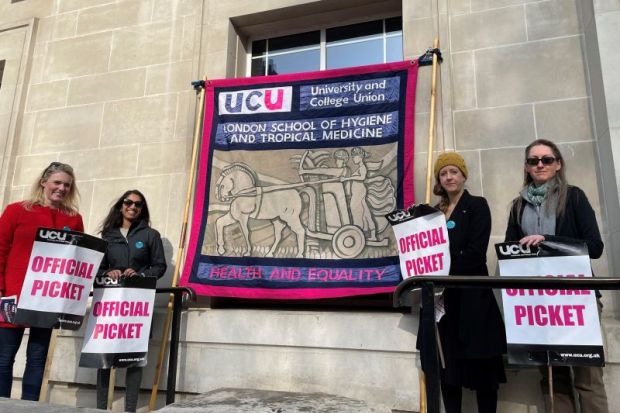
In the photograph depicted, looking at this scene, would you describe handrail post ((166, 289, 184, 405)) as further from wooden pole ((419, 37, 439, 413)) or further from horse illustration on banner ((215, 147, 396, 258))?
Result: wooden pole ((419, 37, 439, 413))

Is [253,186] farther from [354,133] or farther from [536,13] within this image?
[536,13]

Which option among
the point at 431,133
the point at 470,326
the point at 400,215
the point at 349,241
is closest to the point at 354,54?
the point at 431,133

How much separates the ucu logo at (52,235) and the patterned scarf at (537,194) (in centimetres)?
350

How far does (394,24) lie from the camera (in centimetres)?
530

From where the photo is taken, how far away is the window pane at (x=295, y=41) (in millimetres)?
5594

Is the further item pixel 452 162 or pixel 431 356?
pixel 452 162

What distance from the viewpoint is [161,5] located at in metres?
5.92

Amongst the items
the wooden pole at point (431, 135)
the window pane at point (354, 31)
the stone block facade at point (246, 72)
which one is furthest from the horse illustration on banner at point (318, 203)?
the window pane at point (354, 31)

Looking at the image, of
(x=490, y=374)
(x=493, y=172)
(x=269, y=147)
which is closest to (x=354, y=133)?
(x=269, y=147)

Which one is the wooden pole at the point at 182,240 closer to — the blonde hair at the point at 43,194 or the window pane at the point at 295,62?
the window pane at the point at 295,62

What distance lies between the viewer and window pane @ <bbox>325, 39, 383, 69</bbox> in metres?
5.25

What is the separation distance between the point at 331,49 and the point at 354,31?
1.09ft

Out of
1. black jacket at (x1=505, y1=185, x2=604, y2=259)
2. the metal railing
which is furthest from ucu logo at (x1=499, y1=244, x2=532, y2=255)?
the metal railing

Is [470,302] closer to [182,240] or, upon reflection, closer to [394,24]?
[182,240]
